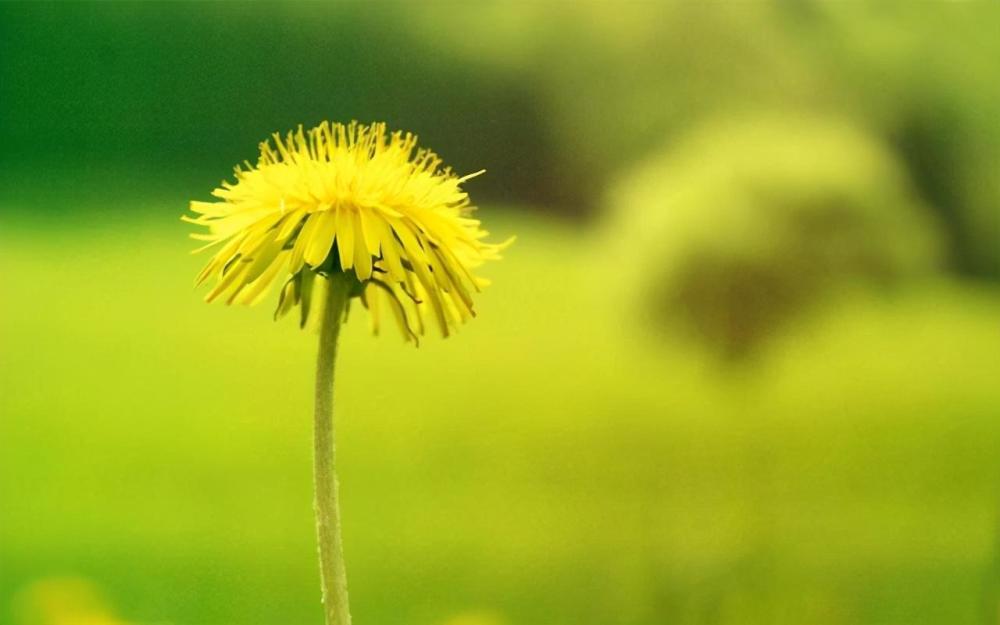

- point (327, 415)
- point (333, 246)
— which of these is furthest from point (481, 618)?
point (333, 246)

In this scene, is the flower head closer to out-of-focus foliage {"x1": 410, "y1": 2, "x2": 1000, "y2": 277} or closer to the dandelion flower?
the dandelion flower

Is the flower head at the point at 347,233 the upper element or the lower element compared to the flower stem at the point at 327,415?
upper

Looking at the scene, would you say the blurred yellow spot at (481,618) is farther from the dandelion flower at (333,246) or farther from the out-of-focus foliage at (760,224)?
the out-of-focus foliage at (760,224)

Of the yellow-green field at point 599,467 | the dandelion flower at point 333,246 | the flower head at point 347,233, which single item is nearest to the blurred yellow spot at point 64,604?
the yellow-green field at point 599,467

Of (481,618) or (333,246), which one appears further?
(481,618)

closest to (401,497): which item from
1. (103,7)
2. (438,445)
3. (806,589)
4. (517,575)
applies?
(438,445)

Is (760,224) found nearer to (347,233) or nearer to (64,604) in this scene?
(347,233)
